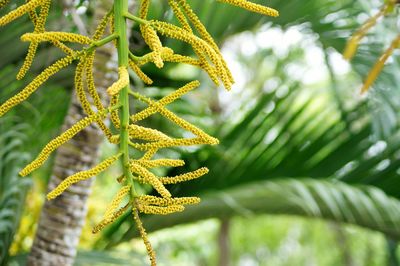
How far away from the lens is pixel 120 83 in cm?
64

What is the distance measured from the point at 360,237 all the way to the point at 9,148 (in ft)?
32.6

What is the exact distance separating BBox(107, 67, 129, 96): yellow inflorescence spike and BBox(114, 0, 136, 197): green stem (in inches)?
0.9

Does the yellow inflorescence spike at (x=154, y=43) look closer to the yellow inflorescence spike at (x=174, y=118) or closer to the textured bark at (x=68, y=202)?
the yellow inflorescence spike at (x=174, y=118)

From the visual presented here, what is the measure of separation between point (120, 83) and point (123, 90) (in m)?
0.05

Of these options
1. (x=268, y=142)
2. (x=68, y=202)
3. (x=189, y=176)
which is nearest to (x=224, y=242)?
(x=268, y=142)

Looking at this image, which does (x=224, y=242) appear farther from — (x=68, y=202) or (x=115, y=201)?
(x=115, y=201)

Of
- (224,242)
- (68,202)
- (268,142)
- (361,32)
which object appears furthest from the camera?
(224,242)

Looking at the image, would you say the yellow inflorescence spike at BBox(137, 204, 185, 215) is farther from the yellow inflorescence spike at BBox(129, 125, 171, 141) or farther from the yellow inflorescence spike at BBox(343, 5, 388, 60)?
the yellow inflorescence spike at BBox(343, 5, 388, 60)

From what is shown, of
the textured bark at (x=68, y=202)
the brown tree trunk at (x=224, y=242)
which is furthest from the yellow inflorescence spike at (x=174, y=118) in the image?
the brown tree trunk at (x=224, y=242)

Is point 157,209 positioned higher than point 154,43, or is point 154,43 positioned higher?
point 154,43

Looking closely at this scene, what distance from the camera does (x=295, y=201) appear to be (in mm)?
2229

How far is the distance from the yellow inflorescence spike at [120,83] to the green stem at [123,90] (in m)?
0.02

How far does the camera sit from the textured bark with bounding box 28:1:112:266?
5.37 feet

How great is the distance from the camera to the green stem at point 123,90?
67cm
